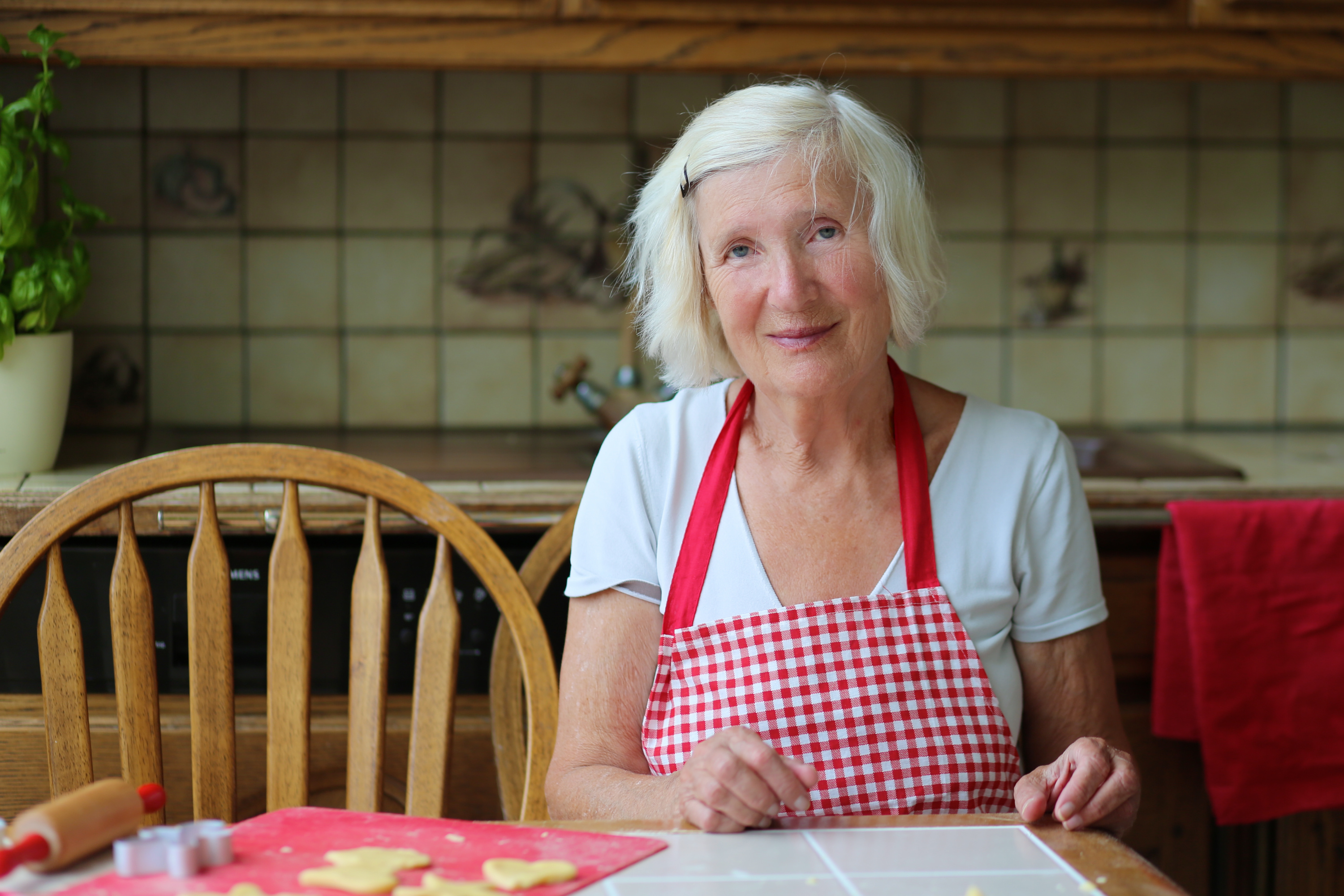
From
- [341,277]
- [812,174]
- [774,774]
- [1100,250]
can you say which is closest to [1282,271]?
[1100,250]

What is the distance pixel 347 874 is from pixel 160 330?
1509 millimetres

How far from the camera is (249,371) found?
2.02m

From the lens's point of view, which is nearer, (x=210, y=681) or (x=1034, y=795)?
(x=1034, y=795)

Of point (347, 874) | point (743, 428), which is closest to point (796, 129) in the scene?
point (743, 428)

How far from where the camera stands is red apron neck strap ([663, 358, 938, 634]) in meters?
1.12

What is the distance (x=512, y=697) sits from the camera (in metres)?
1.21

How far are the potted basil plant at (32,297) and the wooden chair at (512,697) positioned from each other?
2.60ft

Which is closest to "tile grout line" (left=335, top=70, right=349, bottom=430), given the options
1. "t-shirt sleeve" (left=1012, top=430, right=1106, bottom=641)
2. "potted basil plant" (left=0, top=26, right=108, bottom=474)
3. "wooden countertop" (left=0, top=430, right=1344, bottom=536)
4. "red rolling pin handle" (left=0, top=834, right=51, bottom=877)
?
"wooden countertop" (left=0, top=430, right=1344, bottom=536)

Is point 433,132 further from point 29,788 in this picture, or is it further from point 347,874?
point 347,874

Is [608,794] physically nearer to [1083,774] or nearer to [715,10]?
[1083,774]

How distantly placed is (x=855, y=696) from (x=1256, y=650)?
2.49 feet

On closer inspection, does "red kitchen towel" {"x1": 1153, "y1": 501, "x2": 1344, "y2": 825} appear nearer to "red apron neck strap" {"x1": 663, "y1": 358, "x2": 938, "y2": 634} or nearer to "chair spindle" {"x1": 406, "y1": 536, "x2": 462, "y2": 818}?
"red apron neck strap" {"x1": 663, "y1": 358, "x2": 938, "y2": 634}

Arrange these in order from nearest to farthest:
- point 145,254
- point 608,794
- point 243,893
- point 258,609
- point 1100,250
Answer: point 243,893, point 608,794, point 258,609, point 145,254, point 1100,250

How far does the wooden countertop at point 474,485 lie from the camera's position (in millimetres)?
1474
